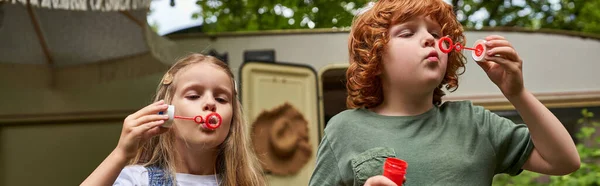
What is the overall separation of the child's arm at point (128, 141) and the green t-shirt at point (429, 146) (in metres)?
0.46

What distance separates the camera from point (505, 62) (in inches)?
73.0

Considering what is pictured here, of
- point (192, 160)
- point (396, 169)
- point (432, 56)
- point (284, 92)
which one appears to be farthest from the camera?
point (284, 92)

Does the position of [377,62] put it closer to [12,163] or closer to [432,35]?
[432,35]

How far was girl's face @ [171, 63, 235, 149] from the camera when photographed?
7.30 feet

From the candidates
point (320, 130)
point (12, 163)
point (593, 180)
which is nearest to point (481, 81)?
point (320, 130)

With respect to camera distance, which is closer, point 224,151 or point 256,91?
point 224,151

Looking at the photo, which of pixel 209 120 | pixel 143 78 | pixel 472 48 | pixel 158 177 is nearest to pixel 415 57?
pixel 472 48

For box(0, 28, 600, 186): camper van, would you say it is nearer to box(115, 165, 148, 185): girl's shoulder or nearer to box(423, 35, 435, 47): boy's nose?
box(115, 165, 148, 185): girl's shoulder

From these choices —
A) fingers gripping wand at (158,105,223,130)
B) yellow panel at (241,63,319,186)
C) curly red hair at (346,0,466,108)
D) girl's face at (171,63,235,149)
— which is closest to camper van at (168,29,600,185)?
yellow panel at (241,63,319,186)

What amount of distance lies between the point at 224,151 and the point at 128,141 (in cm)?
48

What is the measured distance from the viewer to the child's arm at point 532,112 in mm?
1863

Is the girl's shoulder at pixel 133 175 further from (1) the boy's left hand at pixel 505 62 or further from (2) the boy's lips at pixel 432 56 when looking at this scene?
(1) the boy's left hand at pixel 505 62

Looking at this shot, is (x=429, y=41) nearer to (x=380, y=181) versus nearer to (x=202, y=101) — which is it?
(x=380, y=181)

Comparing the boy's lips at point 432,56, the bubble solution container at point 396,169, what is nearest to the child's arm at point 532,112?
the boy's lips at point 432,56
